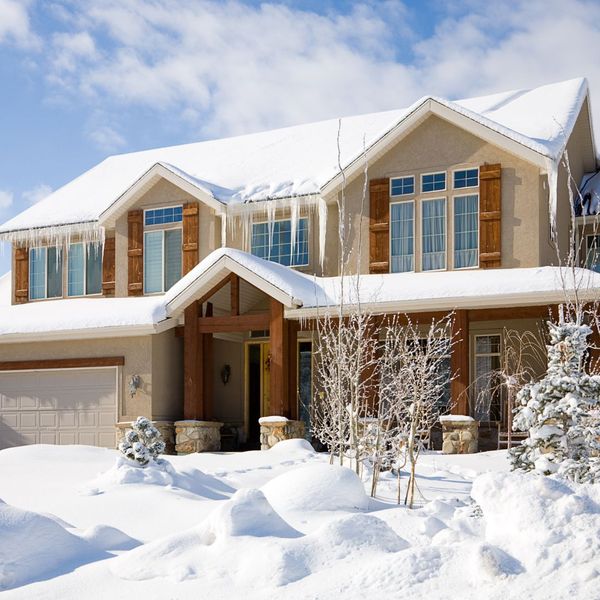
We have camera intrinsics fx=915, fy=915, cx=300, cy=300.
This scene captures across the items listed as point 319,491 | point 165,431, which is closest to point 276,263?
point 165,431

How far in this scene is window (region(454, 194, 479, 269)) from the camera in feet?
51.0

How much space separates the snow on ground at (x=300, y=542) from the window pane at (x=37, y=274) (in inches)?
390

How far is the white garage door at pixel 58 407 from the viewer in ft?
54.7

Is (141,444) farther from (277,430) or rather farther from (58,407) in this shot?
(58,407)

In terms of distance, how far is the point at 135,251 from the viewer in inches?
719

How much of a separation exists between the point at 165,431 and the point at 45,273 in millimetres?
5470

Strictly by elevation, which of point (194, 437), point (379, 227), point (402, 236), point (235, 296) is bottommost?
point (194, 437)

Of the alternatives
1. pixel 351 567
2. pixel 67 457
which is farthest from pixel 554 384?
pixel 67 457

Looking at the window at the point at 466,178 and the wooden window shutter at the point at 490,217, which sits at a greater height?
the window at the point at 466,178

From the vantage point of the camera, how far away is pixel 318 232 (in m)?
17.1

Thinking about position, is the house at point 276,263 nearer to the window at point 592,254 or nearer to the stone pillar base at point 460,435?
the window at point 592,254

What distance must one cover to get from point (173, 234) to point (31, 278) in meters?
3.61

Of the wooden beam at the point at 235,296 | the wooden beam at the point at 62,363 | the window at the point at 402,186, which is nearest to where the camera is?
A: the wooden beam at the point at 235,296

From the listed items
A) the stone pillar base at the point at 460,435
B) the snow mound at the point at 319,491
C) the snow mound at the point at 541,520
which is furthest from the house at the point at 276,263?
the snow mound at the point at 541,520
